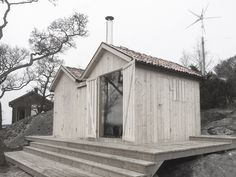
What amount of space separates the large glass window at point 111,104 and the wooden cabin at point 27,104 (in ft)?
54.0

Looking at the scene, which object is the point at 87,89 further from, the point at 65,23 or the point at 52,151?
the point at 65,23

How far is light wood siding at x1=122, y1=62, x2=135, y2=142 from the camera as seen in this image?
620cm

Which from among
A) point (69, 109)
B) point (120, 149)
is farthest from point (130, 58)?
point (69, 109)

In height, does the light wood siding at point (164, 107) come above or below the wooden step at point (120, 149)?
above

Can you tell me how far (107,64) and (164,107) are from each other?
2.26 meters

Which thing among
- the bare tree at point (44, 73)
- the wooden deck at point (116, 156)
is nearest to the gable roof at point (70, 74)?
the wooden deck at point (116, 156)

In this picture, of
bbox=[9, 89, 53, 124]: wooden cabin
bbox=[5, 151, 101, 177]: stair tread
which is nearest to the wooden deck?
bbox=[5, 151, 101, 177]: stair tread

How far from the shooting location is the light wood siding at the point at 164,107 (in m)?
6.29

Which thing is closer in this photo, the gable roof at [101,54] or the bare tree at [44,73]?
the gable roof at [101,54]

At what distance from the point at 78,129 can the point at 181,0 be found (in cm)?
1078

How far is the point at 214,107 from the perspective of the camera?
12.2 meters

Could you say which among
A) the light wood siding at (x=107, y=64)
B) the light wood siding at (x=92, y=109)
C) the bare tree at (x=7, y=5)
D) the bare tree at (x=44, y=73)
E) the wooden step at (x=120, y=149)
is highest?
the bare tree at (x=7, y=5)

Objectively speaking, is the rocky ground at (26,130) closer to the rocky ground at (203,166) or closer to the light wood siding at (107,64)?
the light wood siding at (107,64)

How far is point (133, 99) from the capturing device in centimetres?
618
